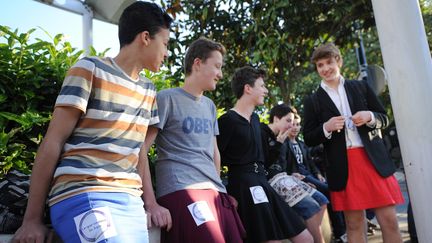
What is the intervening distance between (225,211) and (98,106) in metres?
1.09

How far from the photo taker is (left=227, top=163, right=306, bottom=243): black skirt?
8.77 feet

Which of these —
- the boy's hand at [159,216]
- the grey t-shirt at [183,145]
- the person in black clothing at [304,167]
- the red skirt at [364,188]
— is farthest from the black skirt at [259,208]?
the person in black clothing at [304,167]

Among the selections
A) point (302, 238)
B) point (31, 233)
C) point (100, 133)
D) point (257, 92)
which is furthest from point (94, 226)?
point (257, 92)

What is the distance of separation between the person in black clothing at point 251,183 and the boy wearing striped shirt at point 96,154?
1.06 metres

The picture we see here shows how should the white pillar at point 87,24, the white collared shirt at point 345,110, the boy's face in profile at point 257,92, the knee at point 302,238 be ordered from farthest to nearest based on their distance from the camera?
the white pillar at point 87,24, the boy's face in profile at point 257,92, the white collared shirt at point 345,110, the knee at point 302,238

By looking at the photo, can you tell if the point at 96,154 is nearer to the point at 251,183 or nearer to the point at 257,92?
the point at 251,183

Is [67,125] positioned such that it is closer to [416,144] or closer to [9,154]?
[9,154]

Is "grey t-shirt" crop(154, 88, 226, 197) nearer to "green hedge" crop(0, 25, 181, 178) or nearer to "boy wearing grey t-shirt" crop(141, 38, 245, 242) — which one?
"boy wearing grey t-shirt" crop(141, 38, 245, 242)

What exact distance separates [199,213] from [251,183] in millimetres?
677

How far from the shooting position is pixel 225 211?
7.88ft

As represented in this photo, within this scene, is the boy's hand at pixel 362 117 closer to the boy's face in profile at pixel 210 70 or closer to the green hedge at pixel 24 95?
the boy's face in profile at pixel 210 70

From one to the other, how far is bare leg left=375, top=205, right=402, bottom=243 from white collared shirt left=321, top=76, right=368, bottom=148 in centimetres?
51

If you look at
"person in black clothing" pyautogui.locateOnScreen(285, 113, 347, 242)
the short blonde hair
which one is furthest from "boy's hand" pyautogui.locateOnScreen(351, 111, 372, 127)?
"person in black clothing" pyautogui.locateOnScreen(285, 113, 347, 242)

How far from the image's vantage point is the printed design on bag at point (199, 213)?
2184mm
